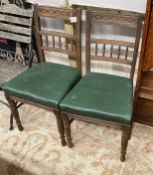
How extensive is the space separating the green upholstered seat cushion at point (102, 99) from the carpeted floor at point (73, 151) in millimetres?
421

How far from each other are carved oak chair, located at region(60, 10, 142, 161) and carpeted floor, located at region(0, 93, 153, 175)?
0.33 feet

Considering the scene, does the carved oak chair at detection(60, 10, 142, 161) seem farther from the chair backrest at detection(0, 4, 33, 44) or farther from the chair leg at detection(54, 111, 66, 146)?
the chair backrest at detection(0, 4, 33, 44)

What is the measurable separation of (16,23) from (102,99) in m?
1.00

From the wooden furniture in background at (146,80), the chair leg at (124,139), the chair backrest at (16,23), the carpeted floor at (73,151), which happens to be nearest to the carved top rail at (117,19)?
the wooden furniture in background at (146,80)

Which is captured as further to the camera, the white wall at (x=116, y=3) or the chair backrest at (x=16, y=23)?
the chair backrest at (x=16, y=23)

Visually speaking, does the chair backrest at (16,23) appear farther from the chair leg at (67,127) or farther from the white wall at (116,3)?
the chair leg at (67,127)

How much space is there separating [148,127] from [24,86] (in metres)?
1.07

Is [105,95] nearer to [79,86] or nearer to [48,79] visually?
[79,86]

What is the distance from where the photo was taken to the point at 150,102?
66.7 inches

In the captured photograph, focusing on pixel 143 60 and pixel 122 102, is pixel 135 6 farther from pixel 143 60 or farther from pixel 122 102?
pixel 122 102

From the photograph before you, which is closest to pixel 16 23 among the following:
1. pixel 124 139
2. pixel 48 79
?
pixel 48 79

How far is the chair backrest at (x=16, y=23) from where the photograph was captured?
184cm

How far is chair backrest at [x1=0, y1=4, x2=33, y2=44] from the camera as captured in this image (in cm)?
184

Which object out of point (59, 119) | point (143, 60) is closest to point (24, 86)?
point (59, 119)
